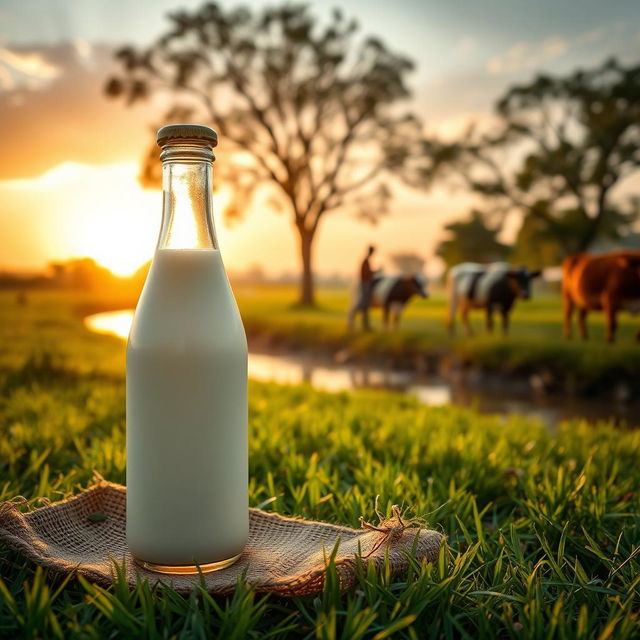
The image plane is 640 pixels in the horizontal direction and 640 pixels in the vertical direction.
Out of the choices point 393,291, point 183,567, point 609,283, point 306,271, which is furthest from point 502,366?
point 306,271

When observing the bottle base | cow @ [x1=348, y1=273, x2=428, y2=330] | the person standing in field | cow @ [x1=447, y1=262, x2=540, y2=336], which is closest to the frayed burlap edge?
the bottle base

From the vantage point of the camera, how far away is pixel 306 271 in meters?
20.2

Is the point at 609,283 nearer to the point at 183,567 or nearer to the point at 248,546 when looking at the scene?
the point at 248,546

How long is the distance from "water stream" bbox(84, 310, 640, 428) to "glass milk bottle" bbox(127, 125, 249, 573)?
14.8 ft

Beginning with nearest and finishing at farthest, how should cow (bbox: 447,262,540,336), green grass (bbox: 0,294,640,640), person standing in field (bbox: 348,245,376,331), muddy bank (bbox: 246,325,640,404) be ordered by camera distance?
green grass (bbox: 0,294,640,640) < muddy bank (bbox: 246,325,640,404) < cow (bbox: 447,262,540,336) < person standing in field (bbox: 348,245,376,331)

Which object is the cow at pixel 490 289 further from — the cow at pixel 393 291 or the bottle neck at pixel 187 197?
the bottle neck at pixel 187 197

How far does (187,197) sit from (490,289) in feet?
34.6

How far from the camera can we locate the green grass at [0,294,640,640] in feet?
3.89

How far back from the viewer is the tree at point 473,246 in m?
25.8

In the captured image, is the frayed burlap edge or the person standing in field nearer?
the frayed burlap edge

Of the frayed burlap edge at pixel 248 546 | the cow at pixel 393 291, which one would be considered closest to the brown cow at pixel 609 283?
the cow at pixel 393 291

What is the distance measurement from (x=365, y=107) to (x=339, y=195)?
9.72 ft

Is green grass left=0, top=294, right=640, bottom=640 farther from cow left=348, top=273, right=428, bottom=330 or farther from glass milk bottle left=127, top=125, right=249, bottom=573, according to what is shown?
cow left=348, top=273, right=428, bottom=330

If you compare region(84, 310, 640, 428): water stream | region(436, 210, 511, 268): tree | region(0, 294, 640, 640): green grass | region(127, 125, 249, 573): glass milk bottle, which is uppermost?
region(436, 210, 511, 268): tree
